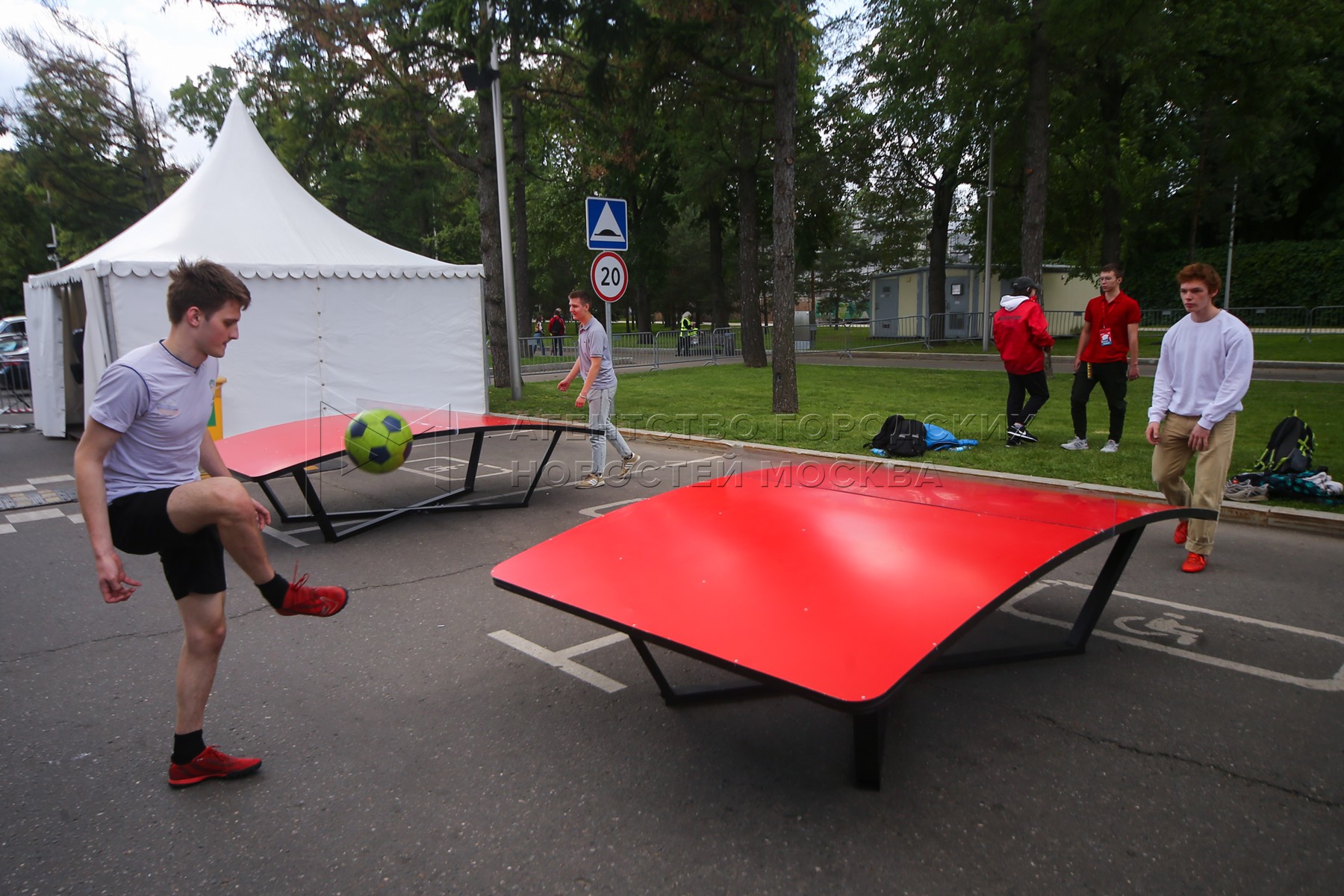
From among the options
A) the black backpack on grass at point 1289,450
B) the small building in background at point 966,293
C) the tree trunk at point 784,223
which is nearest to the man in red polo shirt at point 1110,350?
the black backpack on grass at point 1289,450

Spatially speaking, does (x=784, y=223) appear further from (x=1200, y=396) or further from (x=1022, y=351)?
(x=1200, y=396)

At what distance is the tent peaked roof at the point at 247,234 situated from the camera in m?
11.8

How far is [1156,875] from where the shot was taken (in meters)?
2.67

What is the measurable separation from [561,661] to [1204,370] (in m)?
4.56

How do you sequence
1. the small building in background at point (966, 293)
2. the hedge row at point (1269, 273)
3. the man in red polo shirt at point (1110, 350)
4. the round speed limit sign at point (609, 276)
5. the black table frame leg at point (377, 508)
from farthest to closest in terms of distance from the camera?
the small building in background at point (966, 293), the hedge row at point (1269, 273), the round speed limit sign at point (609, 276), the man in red polo shirt at point (1110, 350), the black table frame leg at point (377, 508)

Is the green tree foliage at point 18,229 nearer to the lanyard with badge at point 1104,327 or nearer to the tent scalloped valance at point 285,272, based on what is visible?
the tent scalloped valance at point 285,272

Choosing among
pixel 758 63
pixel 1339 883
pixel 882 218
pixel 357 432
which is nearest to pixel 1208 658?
pixel 1339 883

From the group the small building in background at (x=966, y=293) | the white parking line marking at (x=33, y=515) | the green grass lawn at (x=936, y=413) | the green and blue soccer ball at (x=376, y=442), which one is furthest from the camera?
the small building in background at (x=966, y=293)

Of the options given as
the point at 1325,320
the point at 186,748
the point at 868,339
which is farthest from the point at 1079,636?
the point at 868,339

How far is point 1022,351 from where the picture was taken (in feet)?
32.7

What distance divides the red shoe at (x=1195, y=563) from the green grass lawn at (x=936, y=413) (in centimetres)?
203

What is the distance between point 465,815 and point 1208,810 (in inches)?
106

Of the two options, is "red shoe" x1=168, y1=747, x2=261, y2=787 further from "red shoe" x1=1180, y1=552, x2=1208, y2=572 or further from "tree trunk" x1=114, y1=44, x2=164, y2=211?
"tree trunk" x1=114, y1=44, x2=164, y2=211

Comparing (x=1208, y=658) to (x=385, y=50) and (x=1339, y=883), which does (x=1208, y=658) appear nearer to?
(x=1339, y=883)
